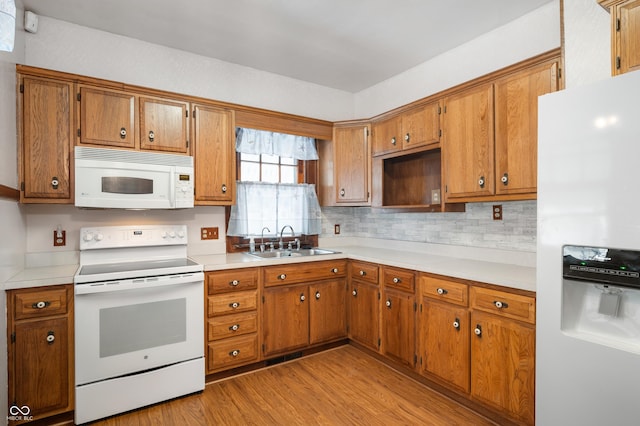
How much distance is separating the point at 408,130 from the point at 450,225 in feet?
3.04

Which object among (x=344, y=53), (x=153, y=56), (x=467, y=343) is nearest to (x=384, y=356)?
(x=467, y=343)

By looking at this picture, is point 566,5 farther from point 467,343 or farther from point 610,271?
point 467,343

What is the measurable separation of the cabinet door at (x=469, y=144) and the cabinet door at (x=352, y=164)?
Answer: 3.07 feet

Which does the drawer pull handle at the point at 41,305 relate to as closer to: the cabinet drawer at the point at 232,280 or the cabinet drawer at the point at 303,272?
the cabinet drawer at the point at 232,280

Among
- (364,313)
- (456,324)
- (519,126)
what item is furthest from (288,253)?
(519,126)

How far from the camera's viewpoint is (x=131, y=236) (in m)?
2.70

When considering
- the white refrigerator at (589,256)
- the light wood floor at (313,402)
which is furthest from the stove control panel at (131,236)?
the white refrigerator at (589,256)

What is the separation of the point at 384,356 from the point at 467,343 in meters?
0.87

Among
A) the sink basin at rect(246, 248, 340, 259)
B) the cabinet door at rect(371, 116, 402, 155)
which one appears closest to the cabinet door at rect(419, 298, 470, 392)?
the sink basin at rect(246, 248, 340, 259)

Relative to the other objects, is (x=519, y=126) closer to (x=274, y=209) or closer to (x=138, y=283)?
(x=274, y=209)

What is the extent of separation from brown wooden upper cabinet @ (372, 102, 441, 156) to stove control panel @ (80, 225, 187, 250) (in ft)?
6.57

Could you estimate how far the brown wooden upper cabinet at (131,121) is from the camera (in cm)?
242

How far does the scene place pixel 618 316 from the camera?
4.66 ft

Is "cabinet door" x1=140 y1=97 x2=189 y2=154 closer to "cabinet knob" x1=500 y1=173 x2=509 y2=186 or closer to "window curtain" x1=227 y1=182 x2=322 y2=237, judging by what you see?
"window curtain" x1=227 y1=182 x2=322 y2=237
